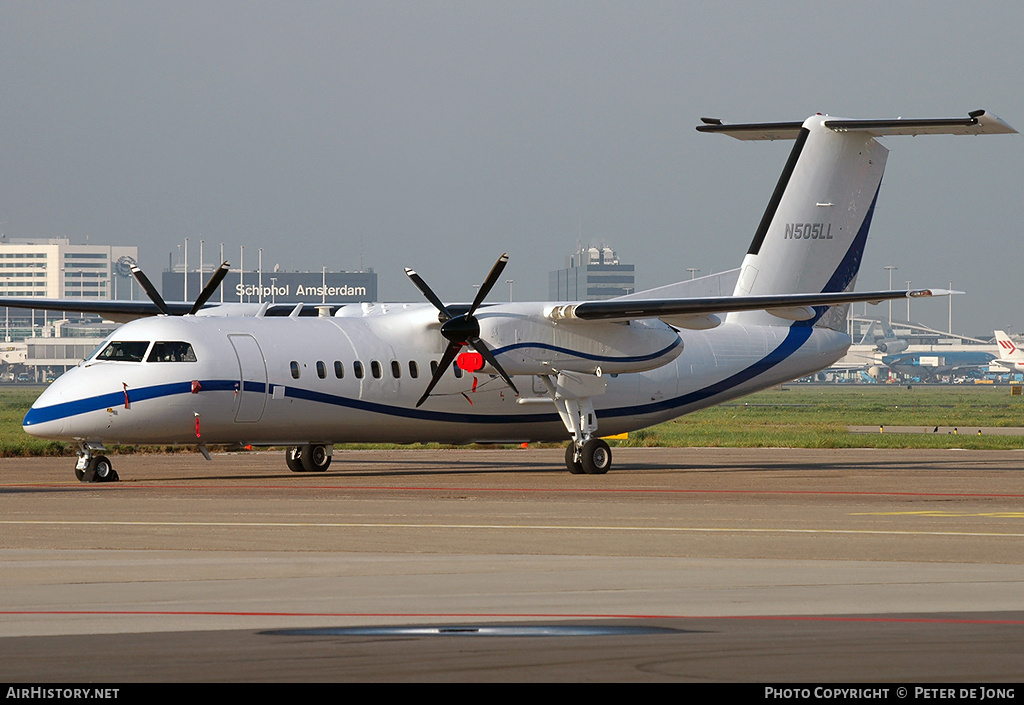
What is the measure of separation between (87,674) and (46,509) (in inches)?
502

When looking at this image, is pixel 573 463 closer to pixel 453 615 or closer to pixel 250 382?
pixel 250 382

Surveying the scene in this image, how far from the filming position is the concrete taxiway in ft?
25.3

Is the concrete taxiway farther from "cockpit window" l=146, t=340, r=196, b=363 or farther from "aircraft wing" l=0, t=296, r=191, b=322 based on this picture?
"aircraft wing" l=0, t=296, r=191, b=322

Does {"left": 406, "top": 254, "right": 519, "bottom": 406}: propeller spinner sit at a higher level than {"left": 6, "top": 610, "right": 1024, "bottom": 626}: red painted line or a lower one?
higher

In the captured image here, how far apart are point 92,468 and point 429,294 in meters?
7.46

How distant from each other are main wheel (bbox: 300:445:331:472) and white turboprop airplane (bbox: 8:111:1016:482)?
0.04 meters

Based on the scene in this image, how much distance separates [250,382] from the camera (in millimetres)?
26016

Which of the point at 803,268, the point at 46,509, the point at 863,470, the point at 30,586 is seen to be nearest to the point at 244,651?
the point at 30,586

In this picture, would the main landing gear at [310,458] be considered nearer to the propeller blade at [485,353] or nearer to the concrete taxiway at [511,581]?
the concrete taxiway at [511,581]

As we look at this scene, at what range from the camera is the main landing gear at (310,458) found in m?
29.2

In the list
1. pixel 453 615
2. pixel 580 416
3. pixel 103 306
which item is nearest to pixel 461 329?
pixel 580 416

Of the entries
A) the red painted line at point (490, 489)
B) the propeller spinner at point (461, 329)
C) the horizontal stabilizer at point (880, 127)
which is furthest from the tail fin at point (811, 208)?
the red painted line at point (490, 489)

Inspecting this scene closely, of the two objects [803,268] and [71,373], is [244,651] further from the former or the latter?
[803,268]

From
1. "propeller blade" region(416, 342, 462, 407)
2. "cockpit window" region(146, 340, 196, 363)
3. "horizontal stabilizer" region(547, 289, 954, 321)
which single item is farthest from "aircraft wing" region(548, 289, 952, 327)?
"cockpit window" region(146, 340, 196, 363)
